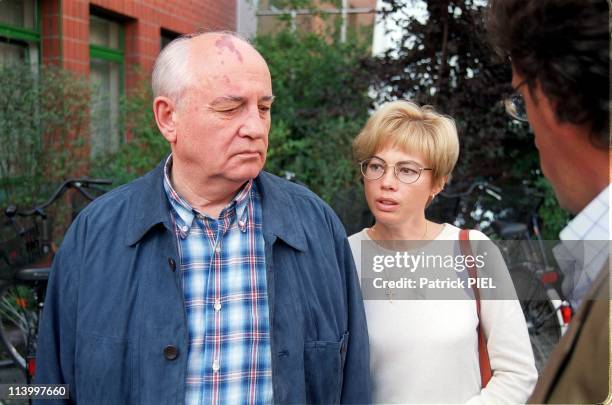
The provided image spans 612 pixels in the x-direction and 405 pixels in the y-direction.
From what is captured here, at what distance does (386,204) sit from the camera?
6.88ft

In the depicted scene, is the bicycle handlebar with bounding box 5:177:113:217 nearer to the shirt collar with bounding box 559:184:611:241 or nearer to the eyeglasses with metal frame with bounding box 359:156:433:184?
the eyeglasses with metal frame with bounding box 359:156:433:184

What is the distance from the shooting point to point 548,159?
124 cm

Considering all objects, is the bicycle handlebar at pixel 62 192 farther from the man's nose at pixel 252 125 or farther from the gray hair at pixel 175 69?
the man's nose at pixel 252 125

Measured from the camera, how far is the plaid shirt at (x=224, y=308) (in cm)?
172

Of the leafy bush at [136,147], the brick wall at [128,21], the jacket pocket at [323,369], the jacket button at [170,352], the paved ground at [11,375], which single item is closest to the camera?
the jacket button at [170,352]

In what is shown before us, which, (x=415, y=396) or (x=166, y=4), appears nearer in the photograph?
(x=415, y=396)

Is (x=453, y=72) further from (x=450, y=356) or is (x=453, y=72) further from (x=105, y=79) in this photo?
(x=450, y=356)

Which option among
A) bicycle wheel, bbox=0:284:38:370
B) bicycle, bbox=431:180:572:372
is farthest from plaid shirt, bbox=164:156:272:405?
bicycle, bbox=431:180:572:372

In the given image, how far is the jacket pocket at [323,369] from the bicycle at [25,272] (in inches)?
86.7

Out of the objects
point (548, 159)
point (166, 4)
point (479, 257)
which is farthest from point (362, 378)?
point (166, 4)

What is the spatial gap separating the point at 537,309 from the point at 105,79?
13.0 feet

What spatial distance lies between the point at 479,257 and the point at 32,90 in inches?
144

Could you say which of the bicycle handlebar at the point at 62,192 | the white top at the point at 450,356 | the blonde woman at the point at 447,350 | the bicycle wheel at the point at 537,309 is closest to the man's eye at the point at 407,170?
the blonde woman at the point at 447,350

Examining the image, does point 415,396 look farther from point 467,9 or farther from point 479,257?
point 467,9
